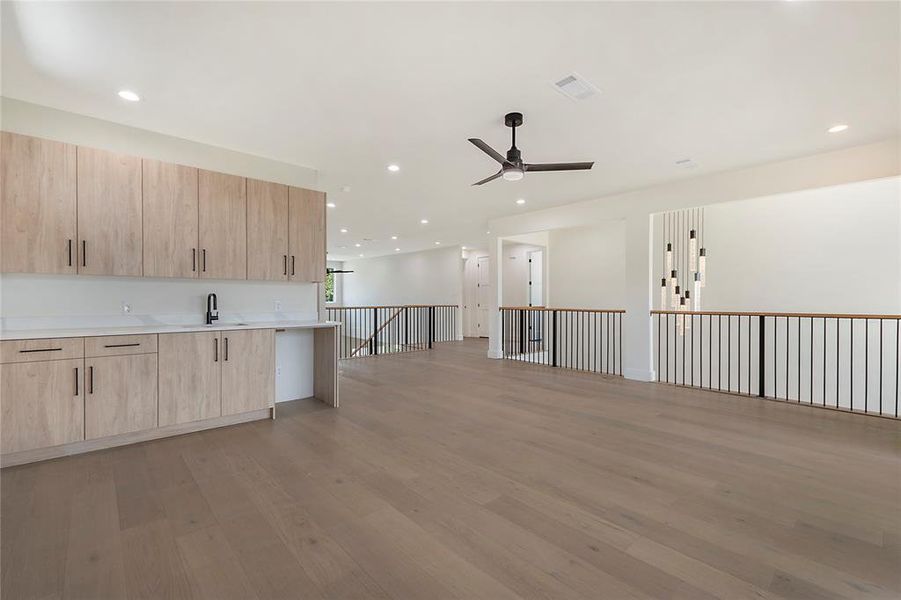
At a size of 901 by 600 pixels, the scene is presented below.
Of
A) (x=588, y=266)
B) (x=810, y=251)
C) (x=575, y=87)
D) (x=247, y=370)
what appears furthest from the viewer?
(x=588, y=266)

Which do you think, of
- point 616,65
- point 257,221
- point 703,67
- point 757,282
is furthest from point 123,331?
point 757,282

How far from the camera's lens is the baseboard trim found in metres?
2.79

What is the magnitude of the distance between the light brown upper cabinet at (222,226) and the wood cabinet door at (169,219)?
0.27ft

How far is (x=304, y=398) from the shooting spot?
15.6 feet

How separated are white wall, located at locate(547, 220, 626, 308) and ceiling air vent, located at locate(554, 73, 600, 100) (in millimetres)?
5302

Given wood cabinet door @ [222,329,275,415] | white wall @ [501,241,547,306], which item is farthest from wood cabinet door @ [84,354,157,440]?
white wall @ [501,241,547,306]

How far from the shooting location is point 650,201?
565 cm

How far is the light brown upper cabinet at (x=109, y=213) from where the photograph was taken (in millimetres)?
3211

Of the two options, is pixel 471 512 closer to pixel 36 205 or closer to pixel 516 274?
pixel 36 205

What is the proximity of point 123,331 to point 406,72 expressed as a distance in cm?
305

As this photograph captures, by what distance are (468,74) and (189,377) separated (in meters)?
3.42

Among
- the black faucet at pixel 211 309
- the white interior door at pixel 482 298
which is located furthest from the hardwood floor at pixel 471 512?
the white interior door at pixel 482 298

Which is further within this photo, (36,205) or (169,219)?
(169,219)

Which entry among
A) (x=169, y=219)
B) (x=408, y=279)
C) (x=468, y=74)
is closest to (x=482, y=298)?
(x=408, y=279)
